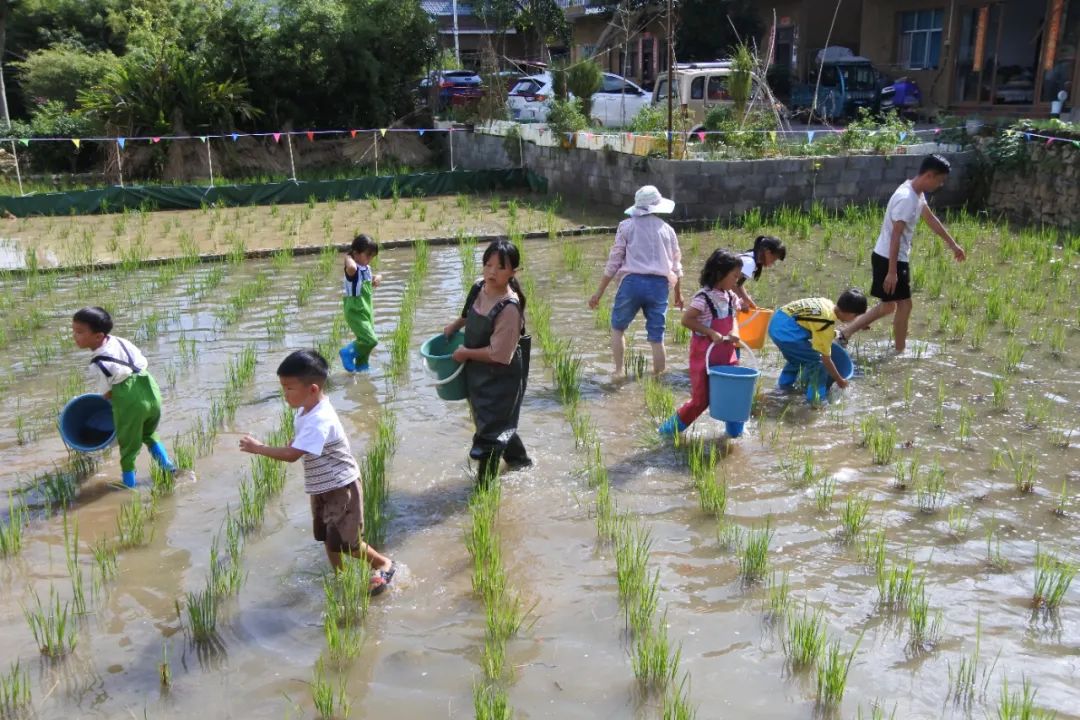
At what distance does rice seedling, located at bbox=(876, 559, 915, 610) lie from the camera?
3.59m

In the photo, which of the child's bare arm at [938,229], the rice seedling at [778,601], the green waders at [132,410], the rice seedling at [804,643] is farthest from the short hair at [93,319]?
the child's bare arm at [938,229]

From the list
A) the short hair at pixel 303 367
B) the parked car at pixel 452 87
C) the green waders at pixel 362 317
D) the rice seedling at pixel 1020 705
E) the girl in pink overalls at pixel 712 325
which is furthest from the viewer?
the parked car at pixel 452 87

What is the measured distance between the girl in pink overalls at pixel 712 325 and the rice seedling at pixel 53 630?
10.7 ft

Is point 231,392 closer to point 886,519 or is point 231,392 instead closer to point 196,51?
point 886,519

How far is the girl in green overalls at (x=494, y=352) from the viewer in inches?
174

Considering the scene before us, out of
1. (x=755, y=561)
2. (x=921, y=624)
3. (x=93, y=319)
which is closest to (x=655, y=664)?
(x=755, y=561)

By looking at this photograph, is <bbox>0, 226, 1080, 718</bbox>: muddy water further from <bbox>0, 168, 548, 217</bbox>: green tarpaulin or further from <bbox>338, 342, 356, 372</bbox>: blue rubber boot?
<bbox>0, 168, 548, 217</bbox>: green tarpaulin

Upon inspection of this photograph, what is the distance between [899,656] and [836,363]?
3060mm

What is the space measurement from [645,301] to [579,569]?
2.79 meters

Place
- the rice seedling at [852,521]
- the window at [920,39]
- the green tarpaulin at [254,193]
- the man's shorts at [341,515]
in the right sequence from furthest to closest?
the window at [920,39] < the green tarpaulin at [254,193] < the rice seedling at [852,521] < the man's shorts at [341,515]

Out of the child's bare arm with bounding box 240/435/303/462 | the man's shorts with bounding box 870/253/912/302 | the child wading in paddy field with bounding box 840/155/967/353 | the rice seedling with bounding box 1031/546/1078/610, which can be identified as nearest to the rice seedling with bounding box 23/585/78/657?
the child's bare arm with bounding box 240/435/303/462

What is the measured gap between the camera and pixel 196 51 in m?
20.8

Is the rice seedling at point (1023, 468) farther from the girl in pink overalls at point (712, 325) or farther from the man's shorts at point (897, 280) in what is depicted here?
the man's shorts at point (897, 280)

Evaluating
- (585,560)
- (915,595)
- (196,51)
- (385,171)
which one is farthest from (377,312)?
(196,51)
